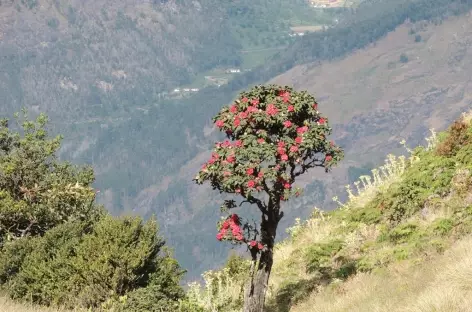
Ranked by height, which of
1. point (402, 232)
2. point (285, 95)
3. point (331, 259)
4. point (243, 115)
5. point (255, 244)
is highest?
point (285, 95)

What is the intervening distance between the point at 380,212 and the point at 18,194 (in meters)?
18.4

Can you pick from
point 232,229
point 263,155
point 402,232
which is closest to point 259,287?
point 232,229

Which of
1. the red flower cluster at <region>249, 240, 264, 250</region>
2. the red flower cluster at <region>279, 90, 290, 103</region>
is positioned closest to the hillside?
the red flower cluster at <region>249, 240, 264, 250</region>

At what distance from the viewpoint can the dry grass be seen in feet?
40.8

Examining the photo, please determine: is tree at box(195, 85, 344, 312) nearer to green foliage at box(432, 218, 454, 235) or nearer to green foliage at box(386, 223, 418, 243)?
green foliage at box(432, 218, 454, 235)

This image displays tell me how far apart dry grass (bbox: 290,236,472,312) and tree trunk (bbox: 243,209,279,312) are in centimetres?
124

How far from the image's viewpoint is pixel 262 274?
58.9 ft

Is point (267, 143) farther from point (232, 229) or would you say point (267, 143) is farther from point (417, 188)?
point (417, 188)

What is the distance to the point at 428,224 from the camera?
20.0 meters

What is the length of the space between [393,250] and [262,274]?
388 cm

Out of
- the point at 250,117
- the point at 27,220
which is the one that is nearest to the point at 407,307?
the point at 250,117

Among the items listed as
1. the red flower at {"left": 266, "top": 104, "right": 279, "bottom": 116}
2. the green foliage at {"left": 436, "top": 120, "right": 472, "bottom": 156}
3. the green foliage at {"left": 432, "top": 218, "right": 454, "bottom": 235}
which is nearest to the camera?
the red flower at {"left": 266, "top": 104, "right": 279, "bottom": 116}

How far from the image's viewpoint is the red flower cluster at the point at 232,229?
1659 cm

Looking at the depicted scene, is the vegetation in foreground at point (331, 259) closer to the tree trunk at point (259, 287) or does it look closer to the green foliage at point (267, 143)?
the tree trunk at point (259, 287)
